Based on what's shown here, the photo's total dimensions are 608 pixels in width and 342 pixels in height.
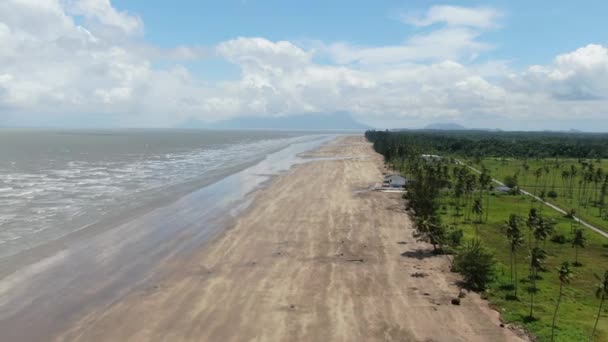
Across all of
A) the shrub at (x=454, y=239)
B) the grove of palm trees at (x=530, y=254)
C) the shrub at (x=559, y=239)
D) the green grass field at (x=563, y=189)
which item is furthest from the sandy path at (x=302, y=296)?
the green grass field at (x=563, y=189)

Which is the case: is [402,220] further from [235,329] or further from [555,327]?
[235,329]

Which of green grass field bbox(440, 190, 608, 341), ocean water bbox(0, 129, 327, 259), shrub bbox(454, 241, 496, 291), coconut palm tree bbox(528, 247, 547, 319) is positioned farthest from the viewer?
ocean water bbox(0, 129, 327, 259)

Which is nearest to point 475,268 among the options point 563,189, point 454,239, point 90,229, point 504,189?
point 454,239

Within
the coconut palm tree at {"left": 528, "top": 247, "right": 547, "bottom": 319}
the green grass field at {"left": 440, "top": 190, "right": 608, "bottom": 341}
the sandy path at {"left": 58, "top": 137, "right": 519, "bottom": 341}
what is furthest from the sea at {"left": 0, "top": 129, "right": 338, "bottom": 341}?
the coconut palm tree at {"left": 528, "top": 247, "right": 547, "bottom": 319}

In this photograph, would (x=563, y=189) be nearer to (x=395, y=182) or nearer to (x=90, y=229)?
(x=395, y=182)

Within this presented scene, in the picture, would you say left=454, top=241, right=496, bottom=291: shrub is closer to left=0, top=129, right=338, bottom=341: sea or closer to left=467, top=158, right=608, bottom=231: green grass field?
left=0, top=129, right=338, bottom=341: sea

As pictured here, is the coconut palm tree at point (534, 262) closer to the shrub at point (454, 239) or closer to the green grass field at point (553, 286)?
the green grass field at point (553, 286)

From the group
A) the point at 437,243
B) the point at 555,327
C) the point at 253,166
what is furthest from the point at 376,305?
the point at 253,166
